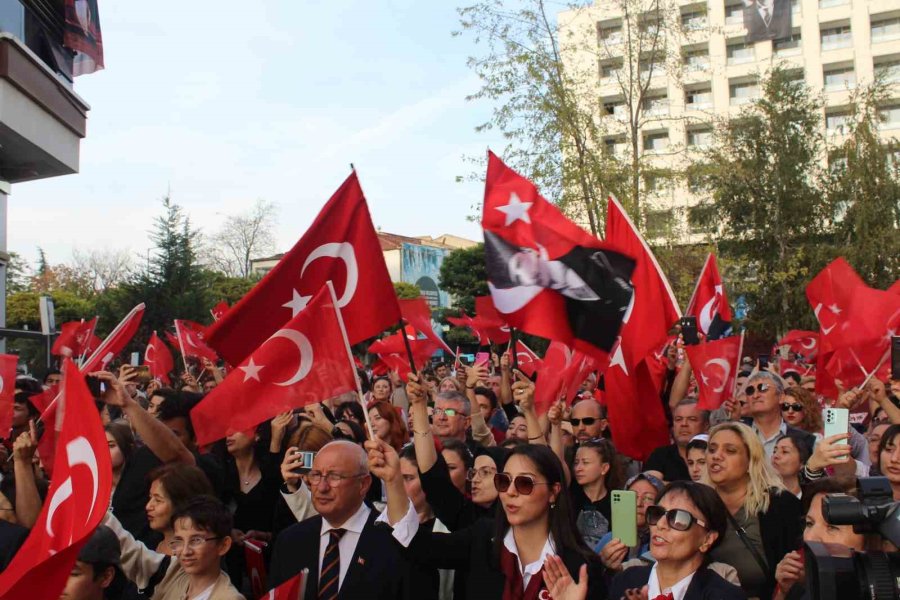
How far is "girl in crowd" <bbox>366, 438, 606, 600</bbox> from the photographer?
389cm

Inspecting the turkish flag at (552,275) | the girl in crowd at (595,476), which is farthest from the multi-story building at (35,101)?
the girl in crowd at (595,476)

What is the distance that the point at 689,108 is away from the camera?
57562 millimetres

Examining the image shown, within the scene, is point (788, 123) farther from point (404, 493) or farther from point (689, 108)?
point (404, 493)

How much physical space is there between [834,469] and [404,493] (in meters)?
3.23

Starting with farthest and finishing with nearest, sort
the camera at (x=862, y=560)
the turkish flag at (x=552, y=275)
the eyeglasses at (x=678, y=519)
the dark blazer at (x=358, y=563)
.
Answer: the turkish flag at (x=552, y=275), the dark blazer at (x=358, y=563), the eyeglasses at (x=678, y=519), the camera at (x=862, y=560)

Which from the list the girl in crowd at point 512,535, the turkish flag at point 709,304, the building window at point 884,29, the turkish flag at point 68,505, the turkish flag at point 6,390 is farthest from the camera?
the building window at point 884,29

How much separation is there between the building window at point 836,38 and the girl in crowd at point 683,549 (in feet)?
192

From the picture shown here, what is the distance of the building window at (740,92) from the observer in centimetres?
5806

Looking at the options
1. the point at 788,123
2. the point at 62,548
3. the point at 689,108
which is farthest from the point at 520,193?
the point at 689,108

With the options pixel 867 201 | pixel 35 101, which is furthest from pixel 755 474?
pixel 867 201

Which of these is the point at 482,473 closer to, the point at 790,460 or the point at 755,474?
the point at 755,474

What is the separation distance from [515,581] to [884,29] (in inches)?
2347

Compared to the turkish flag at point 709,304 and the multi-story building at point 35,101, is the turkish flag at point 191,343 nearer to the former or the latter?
the turkish flag at point 709,304

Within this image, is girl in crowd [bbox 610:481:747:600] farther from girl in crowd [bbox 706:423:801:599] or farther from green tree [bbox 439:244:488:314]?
green tree [bbox 439:244:488:314]
